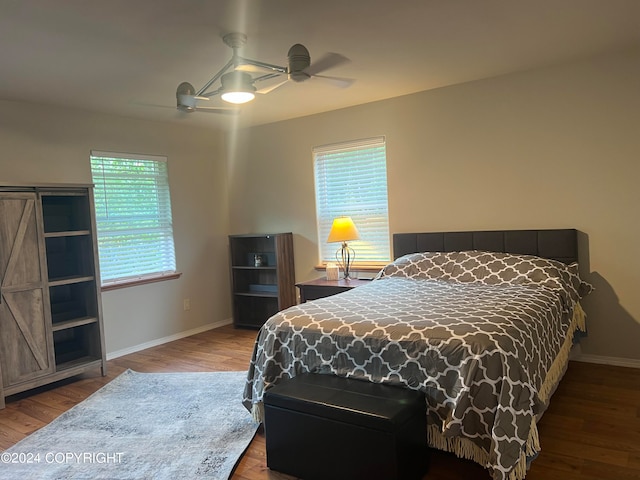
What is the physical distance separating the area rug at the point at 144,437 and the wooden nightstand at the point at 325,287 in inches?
44.4

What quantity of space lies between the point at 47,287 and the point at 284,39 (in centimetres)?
251

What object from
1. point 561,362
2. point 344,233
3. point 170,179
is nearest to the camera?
point 561,362

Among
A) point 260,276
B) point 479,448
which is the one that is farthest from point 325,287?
point 479,448

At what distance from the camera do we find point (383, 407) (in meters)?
1.98

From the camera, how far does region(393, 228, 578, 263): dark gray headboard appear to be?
3.49 metres

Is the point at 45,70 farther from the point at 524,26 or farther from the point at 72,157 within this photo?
the point at 524,26

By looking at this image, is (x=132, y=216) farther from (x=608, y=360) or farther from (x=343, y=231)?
(x=608, y=360)

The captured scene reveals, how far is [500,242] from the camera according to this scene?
376cm

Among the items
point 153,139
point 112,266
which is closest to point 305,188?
point 153,139

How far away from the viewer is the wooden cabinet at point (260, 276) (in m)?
4.96

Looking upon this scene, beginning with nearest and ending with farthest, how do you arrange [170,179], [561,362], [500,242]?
[561,362]
[500,242]
[170,179]

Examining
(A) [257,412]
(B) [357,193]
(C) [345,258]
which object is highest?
(B) [357,193]

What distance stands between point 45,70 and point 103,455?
245 cm

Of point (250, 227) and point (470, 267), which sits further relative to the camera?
point (250, 227)
